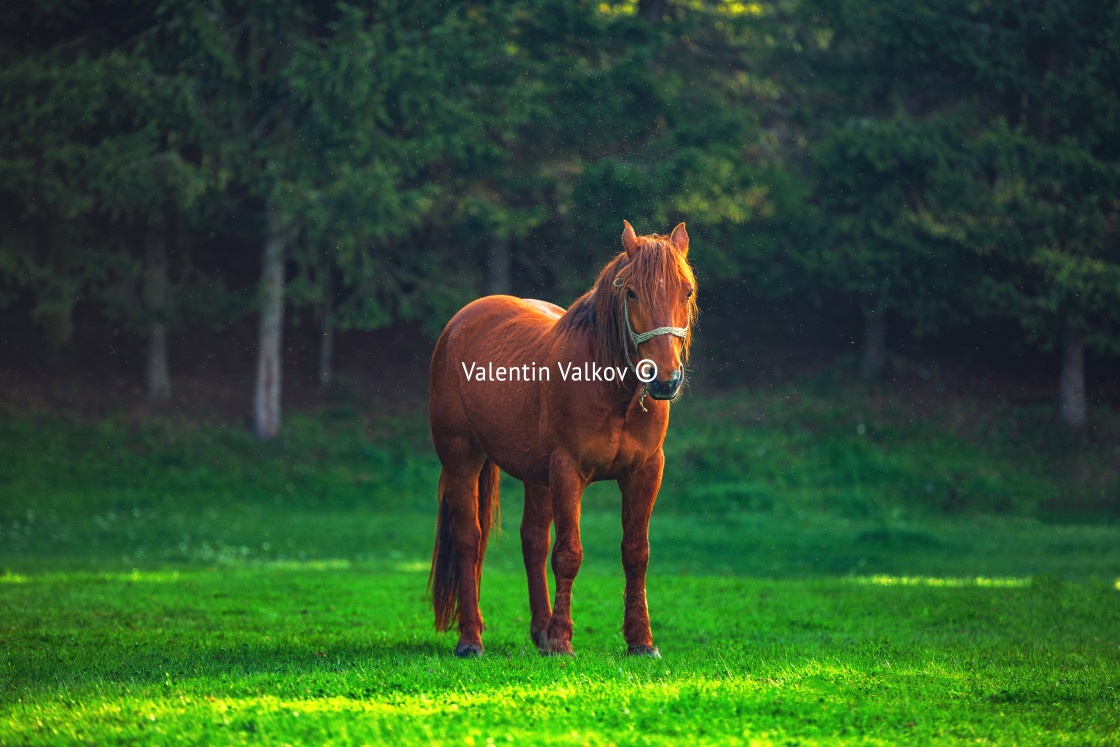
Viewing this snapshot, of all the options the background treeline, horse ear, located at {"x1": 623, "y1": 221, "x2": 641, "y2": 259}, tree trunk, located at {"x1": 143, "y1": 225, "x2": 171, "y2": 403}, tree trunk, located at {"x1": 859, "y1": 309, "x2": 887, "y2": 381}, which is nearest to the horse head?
horse ear, located at {"x1": 623, "y1": 221, "x2": 641, "y2": 259}

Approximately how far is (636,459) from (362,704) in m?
2.51

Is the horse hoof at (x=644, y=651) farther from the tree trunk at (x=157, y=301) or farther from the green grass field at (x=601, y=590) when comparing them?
the tree trunk at (x=157, y=301)

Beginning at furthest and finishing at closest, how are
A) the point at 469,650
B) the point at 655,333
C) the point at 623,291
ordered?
the point at 469,650, the point at 623,291, the point at 655,333

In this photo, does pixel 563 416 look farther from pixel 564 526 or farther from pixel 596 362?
pixel 564 526

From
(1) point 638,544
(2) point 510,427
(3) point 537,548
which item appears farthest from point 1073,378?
(2) point 510,427

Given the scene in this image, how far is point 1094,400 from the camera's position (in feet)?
76.7

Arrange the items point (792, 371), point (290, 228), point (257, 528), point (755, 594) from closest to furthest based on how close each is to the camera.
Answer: point (755, 594), point (257, 528), point (290, 228), point (792, 371)

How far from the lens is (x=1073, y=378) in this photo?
22344mm

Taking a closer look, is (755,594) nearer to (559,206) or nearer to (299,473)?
(299,473)

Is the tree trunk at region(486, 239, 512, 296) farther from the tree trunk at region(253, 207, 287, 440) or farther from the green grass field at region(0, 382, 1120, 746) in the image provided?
the tree trunk at region(253, 207, 287, 440)

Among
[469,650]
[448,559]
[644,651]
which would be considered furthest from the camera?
[448,559]

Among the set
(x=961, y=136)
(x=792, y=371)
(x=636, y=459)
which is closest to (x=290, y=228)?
(x=792, y=371)

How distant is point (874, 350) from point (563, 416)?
69.2ft

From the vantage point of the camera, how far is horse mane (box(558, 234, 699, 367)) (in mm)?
6273
